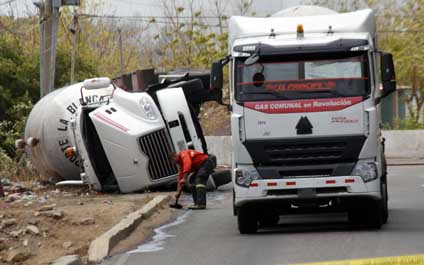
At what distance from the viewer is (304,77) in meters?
14.9

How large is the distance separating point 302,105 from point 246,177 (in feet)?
4.45

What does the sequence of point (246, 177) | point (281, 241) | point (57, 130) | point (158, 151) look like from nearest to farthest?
point (281, 241) < point (246, 177) < point (158, 151) < point (57, 130)

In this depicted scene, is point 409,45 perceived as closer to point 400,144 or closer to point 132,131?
point 400,144

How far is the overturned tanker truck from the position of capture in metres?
25.2

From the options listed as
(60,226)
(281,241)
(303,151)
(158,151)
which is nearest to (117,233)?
A: (60,226)

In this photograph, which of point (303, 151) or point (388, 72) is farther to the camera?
point (303, 151)

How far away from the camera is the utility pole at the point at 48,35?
104ft

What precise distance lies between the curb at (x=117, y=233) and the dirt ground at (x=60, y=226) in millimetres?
130

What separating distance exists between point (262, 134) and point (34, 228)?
13.7 feet

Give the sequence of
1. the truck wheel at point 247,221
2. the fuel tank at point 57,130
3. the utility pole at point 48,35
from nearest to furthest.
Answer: the truck wheel at point 247,221, the fuel tank at point 57,130, the utility pole at point 48,35

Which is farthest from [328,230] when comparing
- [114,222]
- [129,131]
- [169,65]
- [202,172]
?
[169,65]

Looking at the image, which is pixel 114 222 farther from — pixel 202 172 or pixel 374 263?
pixel 374 263

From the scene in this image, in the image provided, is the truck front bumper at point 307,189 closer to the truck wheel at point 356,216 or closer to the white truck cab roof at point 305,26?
the truck wheel at point 356,216

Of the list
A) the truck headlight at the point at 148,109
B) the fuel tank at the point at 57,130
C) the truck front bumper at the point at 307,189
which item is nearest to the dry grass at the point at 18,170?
the fuel tank at the point at 57,130
